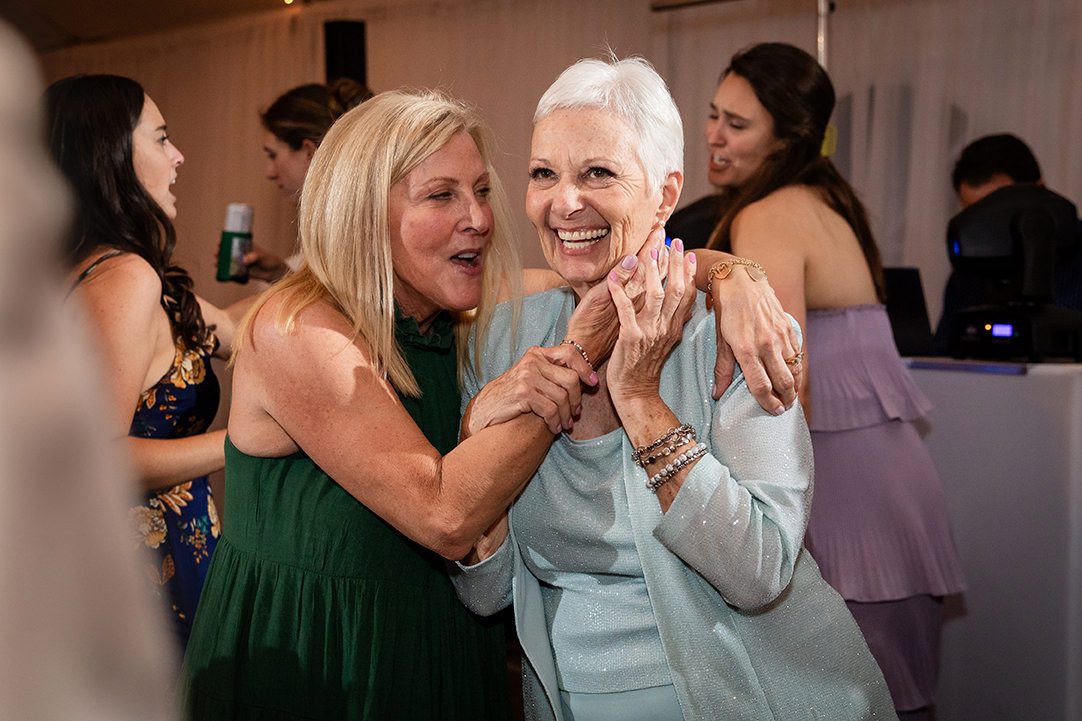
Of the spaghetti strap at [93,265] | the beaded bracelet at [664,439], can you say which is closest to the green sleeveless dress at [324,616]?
the beaded bracelet at [664,439]

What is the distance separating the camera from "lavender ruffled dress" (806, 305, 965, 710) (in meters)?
2.26

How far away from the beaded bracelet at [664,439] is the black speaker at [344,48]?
3.73 m

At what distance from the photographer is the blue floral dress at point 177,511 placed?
7.29ft

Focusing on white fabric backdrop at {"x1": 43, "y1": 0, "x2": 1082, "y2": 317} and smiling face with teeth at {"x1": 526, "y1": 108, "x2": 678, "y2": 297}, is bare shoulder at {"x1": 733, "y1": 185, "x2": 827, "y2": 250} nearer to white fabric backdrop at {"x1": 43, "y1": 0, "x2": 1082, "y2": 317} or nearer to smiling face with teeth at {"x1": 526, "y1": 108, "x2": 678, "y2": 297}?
smiling face with teeth at {"x1": 526, "y1": 108, "x2": 678, "y2": 297}

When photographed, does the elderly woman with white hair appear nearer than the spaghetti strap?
Yes

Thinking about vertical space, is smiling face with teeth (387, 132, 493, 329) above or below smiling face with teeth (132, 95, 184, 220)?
below

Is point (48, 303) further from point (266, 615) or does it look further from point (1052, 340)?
point (1052, 340)

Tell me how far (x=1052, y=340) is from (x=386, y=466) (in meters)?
1.85

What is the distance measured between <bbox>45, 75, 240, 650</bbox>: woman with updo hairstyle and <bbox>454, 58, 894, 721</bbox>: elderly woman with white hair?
0.88 meters

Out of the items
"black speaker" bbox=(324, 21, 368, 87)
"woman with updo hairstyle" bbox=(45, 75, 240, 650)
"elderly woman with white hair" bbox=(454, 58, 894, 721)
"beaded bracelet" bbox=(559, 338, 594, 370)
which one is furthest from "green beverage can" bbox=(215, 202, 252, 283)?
"beaded bracelet" bbox=(559, 338, 594, 370)

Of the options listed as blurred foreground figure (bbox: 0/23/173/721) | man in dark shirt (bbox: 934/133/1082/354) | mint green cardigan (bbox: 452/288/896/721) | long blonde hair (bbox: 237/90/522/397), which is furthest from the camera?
man in dark shirt (bbox: 934/133/1082/354)

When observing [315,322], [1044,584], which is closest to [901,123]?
[1044,584]

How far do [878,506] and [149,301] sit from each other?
1594 mm

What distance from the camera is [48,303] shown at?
474 millimetres
